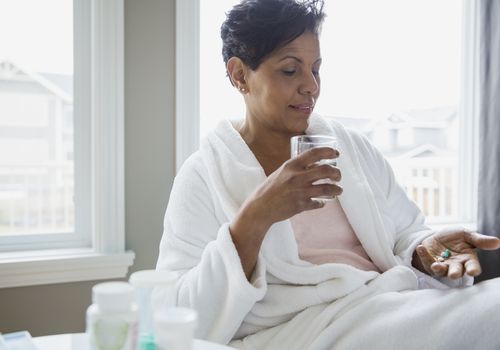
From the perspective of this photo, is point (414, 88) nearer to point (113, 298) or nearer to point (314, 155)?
point (314, 155)

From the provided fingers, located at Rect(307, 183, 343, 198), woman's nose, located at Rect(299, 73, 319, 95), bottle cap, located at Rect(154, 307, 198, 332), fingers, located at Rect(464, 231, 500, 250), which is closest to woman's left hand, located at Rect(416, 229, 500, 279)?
fingers, located at Rect(464, 231, 500, 250)

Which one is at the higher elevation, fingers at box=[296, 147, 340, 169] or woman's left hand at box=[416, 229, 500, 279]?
fingers at box=[296, 147, 340, 169]

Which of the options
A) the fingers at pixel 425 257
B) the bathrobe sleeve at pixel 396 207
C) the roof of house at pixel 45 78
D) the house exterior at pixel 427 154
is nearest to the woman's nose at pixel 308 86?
the bathrobe sleeve at pixel 396 207

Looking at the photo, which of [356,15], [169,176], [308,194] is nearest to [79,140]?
[169,176]

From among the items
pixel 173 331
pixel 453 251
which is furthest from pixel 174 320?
pixel 453 251

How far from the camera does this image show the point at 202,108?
206 centimetres

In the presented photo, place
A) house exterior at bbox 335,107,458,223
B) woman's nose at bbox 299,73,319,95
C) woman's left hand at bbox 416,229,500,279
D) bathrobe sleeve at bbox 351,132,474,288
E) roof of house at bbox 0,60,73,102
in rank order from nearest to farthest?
1. woman's left hand at bbox 416,229,500,279
2. woman's nose at bbox 299,73,319,95
3. bathrobe sleeve at bbox 351,132,474,288
4. roof of house at bbox 0,60,73,102
5. house exterior at bbox 335,107,458,223

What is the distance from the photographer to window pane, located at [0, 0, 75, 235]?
5.85 feet

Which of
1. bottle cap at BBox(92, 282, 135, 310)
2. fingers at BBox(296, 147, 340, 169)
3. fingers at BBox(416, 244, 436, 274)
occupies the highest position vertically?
fingers at BBox(296, 147, 340, 169)

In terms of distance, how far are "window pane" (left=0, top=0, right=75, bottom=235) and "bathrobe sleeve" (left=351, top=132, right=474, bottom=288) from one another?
1.09 metres

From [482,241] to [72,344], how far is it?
39.2 inches

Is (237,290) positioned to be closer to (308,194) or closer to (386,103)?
(308,194)

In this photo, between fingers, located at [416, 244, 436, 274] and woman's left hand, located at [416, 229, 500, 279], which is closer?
woman's left hand, located at [416, 229, 500, 279]

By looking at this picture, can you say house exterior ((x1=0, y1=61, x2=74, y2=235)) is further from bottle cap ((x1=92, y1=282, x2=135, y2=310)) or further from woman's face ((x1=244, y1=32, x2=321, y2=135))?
bottle cap ((x1=92, y1=282, x2=135, y2=310))
